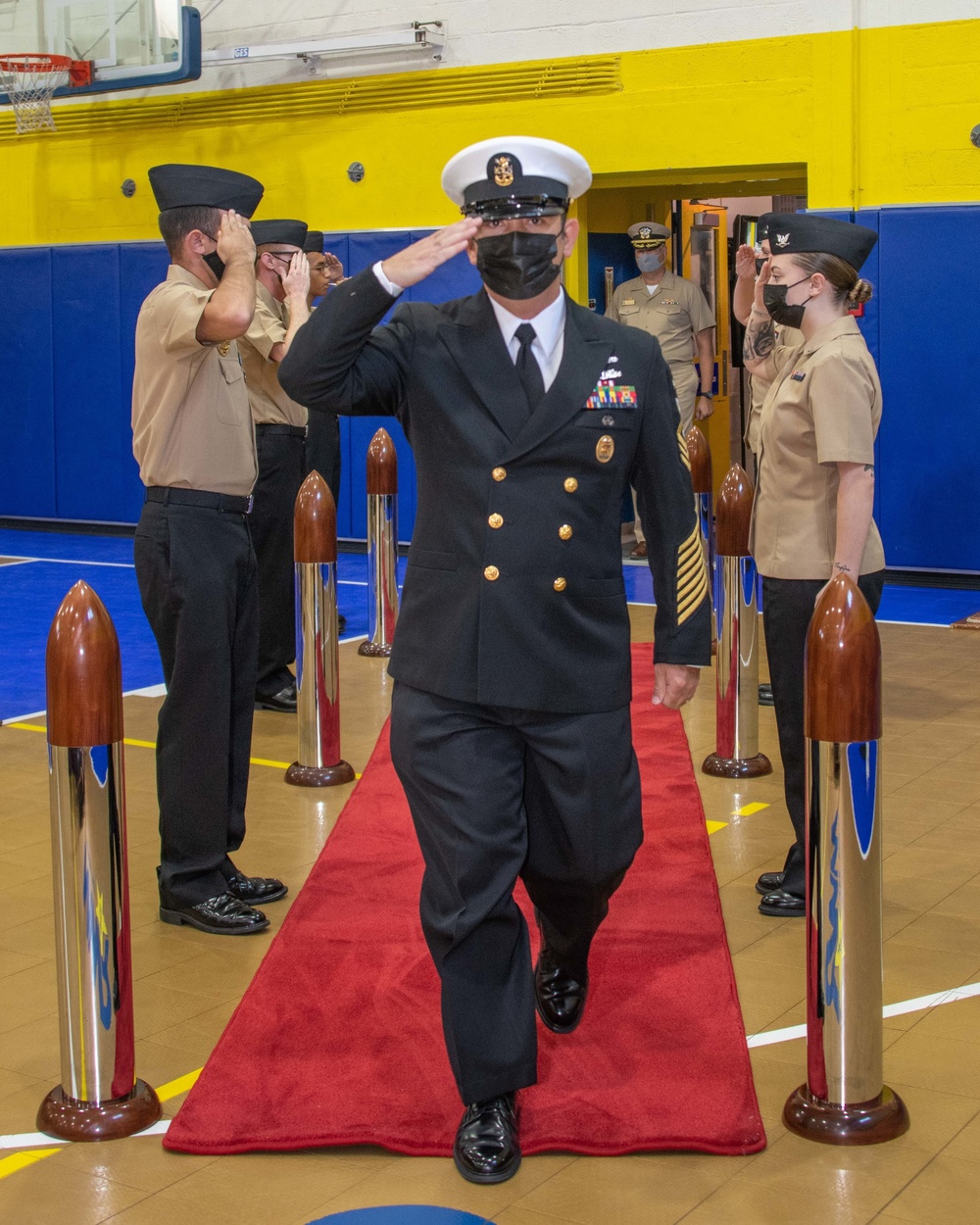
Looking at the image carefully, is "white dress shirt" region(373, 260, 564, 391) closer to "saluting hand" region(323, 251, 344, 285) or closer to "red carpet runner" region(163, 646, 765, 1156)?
"red carpet runner" region(163, 646, 765, 1156)

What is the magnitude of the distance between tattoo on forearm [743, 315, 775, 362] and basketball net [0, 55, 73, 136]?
29.0ft

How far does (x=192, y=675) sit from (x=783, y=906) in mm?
1799

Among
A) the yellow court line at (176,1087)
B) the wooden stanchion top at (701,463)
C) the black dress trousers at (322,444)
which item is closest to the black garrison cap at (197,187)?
the yellow court line at (176,1087)

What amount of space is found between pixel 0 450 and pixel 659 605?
12896 millimetres

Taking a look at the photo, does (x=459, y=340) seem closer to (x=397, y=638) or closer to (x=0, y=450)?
(x=397, y=638)

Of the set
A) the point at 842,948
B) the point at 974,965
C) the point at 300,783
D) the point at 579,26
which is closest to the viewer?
the point at 842,948

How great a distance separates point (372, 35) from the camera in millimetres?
12492

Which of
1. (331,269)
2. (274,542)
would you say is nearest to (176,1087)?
(274,542)

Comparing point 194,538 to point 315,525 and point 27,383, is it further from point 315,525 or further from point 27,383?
point 27,383

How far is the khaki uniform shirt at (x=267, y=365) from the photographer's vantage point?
6.77 m

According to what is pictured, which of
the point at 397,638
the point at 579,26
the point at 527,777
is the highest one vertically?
the point at 579,26

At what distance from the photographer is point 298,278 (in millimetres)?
4660

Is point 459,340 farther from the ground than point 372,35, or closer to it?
closer to it

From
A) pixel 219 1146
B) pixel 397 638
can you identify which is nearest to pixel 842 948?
pixel 397 638
